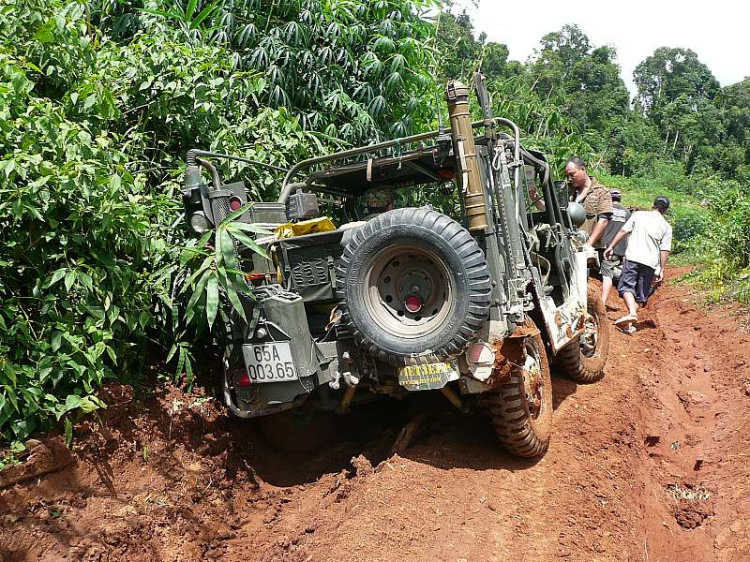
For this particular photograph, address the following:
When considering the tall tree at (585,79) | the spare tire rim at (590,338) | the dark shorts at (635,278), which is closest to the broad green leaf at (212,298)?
the spare tire rim at (590,338)

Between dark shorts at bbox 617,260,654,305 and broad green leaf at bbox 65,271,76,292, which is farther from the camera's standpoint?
dark shorts at bbox 617,260,654,305

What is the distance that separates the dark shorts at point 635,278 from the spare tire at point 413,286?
210 inches

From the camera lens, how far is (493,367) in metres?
3.94

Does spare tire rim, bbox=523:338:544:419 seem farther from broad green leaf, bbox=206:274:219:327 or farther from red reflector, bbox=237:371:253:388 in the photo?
broad green leaf, bbox=206:274:219:327

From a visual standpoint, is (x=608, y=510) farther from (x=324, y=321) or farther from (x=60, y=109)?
(x=60, y=109)

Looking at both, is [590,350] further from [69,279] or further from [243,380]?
[69,279]

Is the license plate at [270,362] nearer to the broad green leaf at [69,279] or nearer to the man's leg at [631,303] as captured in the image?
the broad green leaf at [69,279]

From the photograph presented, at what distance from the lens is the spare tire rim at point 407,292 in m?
3.95

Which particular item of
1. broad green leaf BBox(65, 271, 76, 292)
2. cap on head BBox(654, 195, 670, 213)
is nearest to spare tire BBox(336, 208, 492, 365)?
broad green leaf BBox(65, 271, 76, 292)

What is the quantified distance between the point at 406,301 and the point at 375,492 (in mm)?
1128

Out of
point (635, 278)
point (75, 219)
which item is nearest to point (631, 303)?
point (635, 278)

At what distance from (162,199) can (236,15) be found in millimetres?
3595

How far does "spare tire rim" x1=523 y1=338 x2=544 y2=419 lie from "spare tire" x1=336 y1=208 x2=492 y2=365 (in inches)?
31.0

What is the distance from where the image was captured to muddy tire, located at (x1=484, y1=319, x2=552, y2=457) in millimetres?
4176
